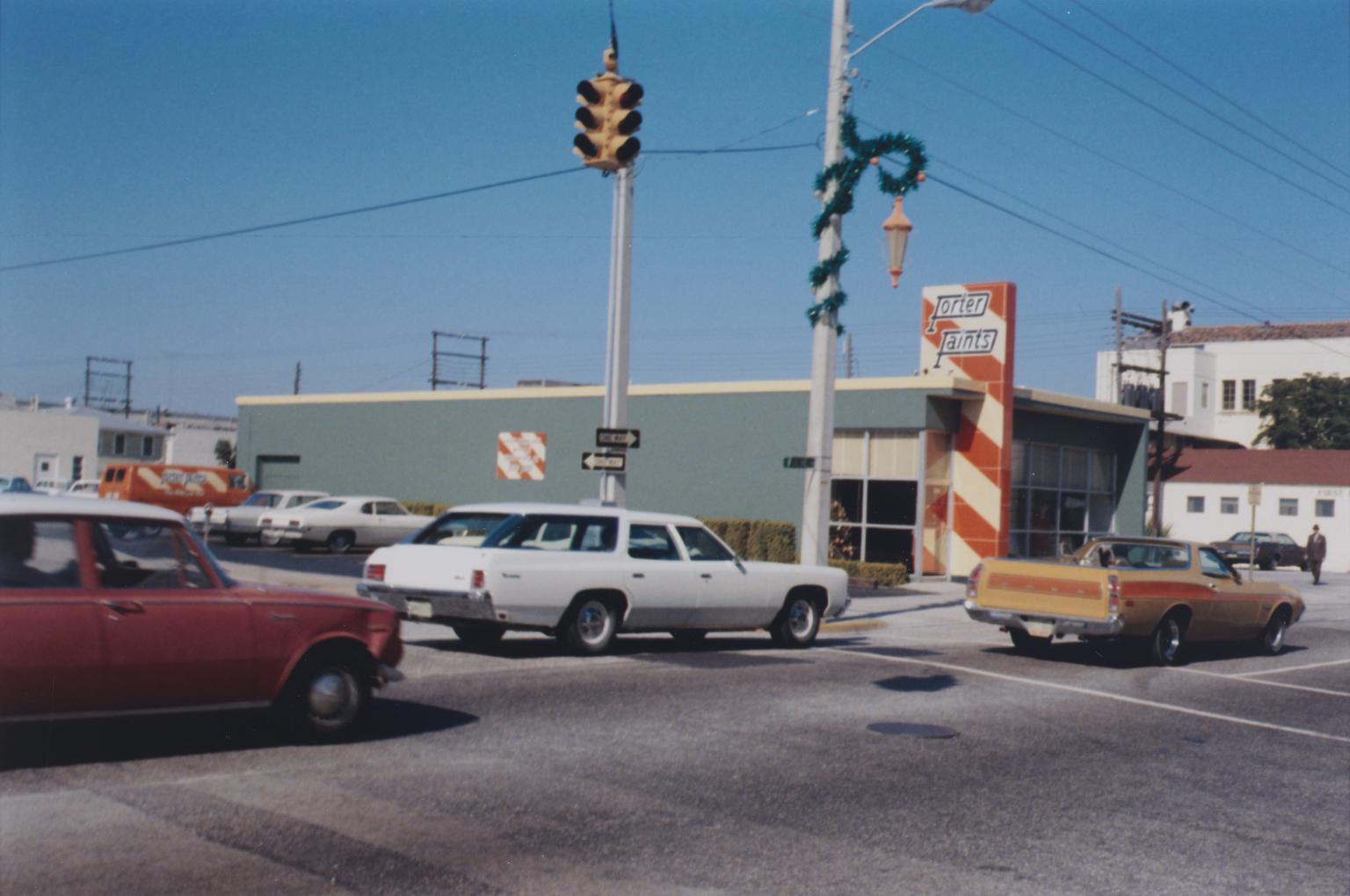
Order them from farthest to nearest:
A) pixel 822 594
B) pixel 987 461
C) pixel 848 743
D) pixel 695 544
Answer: pixel 987 461, pixel 822 594, pixel 695 544, pixel 848 743

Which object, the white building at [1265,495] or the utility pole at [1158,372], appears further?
the white building at [1265,495]

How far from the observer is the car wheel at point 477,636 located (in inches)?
584

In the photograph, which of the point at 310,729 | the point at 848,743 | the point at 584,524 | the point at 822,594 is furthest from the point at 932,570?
the point at 310,729

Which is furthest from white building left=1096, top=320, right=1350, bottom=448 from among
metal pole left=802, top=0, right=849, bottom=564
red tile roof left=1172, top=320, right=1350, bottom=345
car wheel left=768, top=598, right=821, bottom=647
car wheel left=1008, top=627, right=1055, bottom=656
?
car wheel left=768, top=598, right=821, bottom=647

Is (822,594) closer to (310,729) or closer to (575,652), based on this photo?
(575,652)

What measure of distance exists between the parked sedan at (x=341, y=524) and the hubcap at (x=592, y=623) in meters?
19.6

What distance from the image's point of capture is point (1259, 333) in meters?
82.8

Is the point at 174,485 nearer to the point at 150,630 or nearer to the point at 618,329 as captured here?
the point at 618,329

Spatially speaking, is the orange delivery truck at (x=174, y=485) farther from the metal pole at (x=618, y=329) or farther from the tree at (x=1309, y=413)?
the tree at (x=1309, y=413)

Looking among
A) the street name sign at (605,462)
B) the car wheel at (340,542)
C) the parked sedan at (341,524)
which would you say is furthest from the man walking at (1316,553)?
the street name sign at (605,462)

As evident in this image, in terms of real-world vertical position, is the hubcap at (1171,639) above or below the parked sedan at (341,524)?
below

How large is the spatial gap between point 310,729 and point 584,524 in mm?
6068

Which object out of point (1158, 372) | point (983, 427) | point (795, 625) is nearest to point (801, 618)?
point (795, 625)

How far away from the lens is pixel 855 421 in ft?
104
